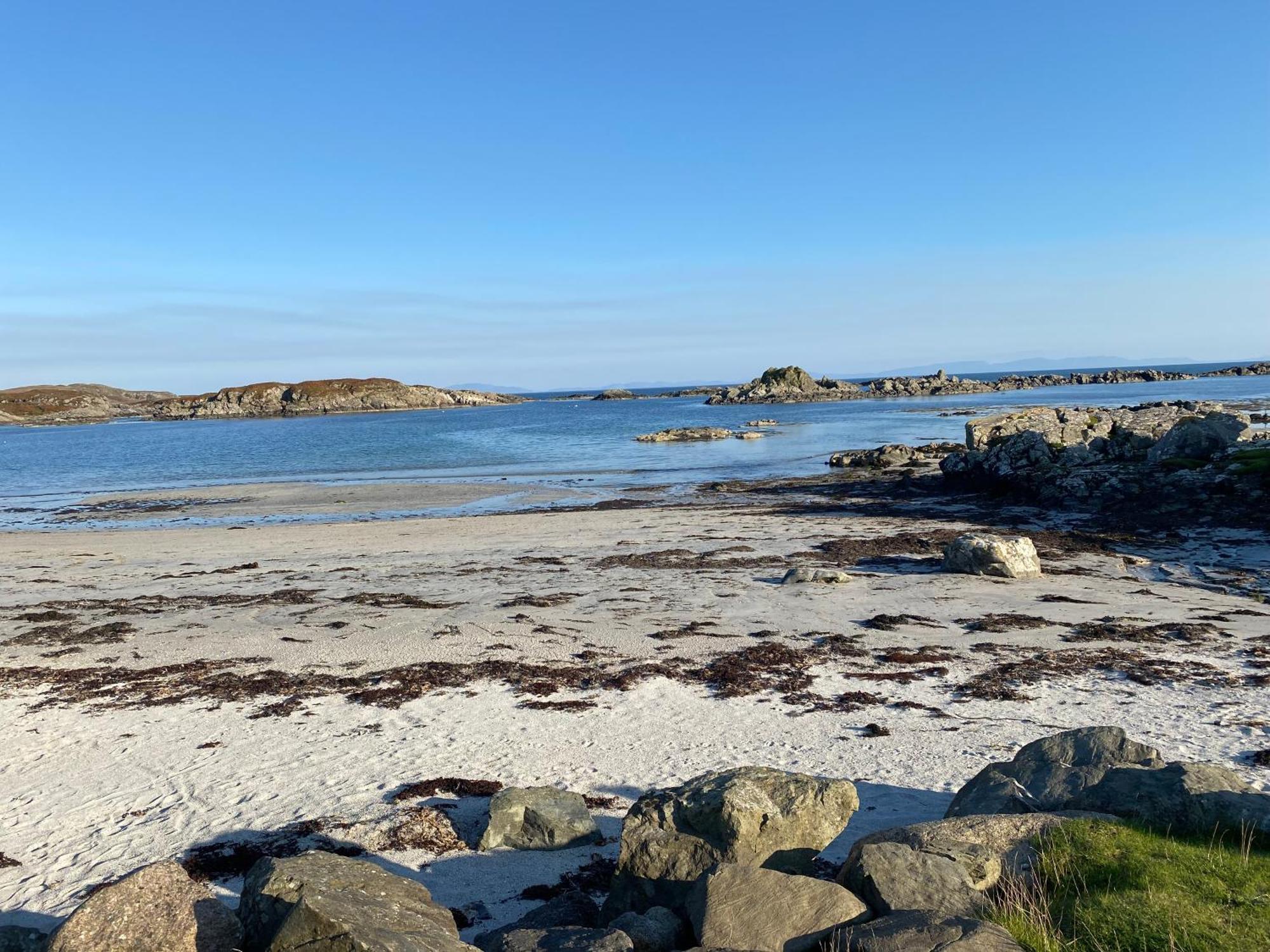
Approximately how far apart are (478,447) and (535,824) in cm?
6567

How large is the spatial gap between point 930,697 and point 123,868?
9539mm

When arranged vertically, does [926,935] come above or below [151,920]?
below

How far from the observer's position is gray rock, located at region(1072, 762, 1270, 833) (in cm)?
630

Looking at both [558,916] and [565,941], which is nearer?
[565,941]

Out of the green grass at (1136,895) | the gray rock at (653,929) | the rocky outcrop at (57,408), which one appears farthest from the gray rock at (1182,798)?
the rocky outcrop at (57,408)

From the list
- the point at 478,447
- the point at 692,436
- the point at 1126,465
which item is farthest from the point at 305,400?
the point at 1126,465

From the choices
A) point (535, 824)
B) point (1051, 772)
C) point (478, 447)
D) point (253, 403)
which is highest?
point (253, 403)

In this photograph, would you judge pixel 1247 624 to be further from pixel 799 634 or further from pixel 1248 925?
pixel 1248 925

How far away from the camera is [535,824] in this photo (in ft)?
26.5

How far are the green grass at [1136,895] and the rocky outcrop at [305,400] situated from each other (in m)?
166

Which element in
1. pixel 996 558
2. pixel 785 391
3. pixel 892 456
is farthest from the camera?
pixel 785 391

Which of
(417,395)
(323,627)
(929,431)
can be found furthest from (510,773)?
(417,395)

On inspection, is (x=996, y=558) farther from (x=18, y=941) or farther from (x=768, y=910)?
(x=18, y=941)

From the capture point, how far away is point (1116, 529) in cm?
2497
